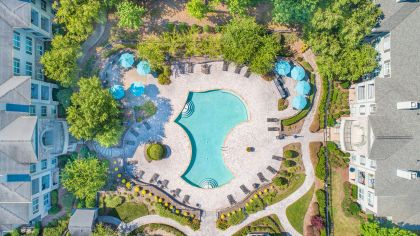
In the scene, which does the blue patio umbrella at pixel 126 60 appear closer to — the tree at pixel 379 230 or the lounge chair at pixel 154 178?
the lounge chair at pixel 154 178

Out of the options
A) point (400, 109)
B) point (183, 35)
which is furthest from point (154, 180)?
point (400, 109)

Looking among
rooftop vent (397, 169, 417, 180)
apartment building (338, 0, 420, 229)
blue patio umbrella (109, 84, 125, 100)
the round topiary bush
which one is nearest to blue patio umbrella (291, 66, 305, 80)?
apartment building (338, 0, 420, 229)

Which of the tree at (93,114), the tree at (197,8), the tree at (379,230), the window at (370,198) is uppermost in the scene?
the tree at (197,8)

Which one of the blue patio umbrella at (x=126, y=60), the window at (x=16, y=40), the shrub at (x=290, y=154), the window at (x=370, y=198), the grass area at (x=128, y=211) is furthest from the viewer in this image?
the grass area at (x=128, y=211)

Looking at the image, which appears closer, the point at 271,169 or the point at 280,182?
the point at 280,182

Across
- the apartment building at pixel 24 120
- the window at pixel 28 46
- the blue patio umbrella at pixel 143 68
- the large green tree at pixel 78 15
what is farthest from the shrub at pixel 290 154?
the window at pixel 28 46

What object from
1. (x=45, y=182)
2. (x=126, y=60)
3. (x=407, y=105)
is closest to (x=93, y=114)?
(x=126, y=60)

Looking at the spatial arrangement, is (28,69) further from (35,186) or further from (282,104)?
(282,104)
